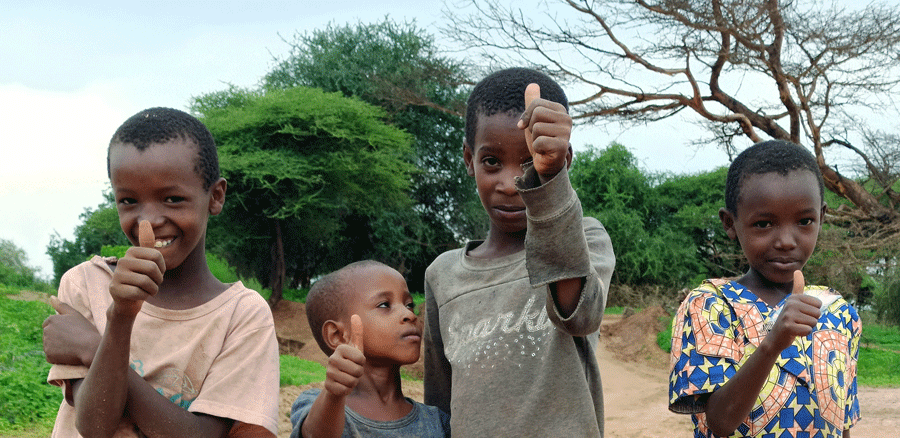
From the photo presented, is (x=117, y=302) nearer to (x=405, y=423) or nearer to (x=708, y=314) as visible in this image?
(x=405, y=423)

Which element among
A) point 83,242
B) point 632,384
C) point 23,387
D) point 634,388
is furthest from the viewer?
point 83,242

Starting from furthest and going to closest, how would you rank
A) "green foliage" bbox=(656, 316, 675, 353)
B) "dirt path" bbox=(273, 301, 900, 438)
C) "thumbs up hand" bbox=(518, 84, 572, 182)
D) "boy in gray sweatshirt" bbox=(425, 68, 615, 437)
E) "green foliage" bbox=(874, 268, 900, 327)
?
"green foliage" bbox=(874, 268, 900, 327), "green foliage" bbox=(656, 316, 675, 353), "dirt path" bbox=(273, 301, 900, 438), "boy in gray sweatshirt" bbox=(425, 68, 615, 437), "thumbs up hand" bbox=(518, 84, 572, 182)

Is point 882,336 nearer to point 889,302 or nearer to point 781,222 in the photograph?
point 889,302

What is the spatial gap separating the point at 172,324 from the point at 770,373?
157 centimetres

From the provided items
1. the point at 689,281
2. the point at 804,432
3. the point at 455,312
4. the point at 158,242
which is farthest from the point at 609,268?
the point at 689,281

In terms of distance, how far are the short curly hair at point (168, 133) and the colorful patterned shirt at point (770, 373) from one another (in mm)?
1365

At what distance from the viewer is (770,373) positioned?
6.58 ft

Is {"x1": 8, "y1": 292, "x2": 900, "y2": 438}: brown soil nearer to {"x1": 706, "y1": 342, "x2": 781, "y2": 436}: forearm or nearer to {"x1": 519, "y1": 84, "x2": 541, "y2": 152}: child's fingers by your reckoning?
{"x1": 706, "y1": 342, "x2": 781, "y2": 436}: forearm

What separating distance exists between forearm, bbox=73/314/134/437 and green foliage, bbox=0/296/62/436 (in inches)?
166

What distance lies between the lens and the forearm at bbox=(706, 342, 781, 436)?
182 centimetres

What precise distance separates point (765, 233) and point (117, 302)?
167cm

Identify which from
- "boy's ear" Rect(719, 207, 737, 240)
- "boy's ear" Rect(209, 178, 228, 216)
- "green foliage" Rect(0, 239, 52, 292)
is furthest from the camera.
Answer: "green foliage" Rect(0, 239, 52, 292)

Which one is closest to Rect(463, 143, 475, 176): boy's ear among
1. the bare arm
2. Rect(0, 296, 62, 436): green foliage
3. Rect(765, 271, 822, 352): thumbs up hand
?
the bare arm

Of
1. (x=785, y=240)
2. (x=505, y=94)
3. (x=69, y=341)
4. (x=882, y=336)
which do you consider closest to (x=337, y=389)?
(x=69, y=341)
